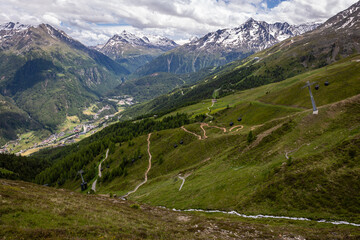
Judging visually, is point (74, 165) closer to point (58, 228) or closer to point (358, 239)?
point (58, 228)

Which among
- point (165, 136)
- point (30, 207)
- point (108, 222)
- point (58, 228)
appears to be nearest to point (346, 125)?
point (108, 222)

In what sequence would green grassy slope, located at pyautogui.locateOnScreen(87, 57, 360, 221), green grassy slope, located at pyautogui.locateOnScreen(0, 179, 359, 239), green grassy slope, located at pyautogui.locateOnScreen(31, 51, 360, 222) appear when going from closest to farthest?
1. green grassy slope, located at pyautogui.locateOnScreen(0, 179, 359, 239)
2. green grassy slope, located at pyautogui.locateOnScreen(87, 57, 360, 221)
3. green grassy slope, located at pyautogui.locateOnScreen(31, 51, 360, 222)

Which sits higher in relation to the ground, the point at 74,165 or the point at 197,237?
the point at 197,237

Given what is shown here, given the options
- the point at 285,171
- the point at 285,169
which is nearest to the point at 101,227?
the point at 285,171

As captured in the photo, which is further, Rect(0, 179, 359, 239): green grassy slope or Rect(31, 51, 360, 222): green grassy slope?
Rect(31, 51, 360, 222): green grassy slope

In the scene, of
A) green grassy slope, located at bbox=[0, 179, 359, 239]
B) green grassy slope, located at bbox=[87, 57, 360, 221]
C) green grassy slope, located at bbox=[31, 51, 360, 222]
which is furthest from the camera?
green grassy slope, located at bbox=[31, 51, 360, 222]

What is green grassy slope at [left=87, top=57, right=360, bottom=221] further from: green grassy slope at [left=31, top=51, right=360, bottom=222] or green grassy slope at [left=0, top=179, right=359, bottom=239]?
green grassy slope at [left=0, top=179, right=359, bottom=239]

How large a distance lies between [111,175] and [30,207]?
9277cm

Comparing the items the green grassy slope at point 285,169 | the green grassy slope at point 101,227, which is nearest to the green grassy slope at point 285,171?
the green grassy slope at point 285,169

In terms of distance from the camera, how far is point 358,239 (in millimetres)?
23688

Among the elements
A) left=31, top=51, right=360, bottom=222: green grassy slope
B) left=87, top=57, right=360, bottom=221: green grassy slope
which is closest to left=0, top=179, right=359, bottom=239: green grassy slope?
left=31, top=51, right=360, bottom=222: green grassy slope

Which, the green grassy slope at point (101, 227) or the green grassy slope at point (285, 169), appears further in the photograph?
the green grassy slope at point (285, 169)

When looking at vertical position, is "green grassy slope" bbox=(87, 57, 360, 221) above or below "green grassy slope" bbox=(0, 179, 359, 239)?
above

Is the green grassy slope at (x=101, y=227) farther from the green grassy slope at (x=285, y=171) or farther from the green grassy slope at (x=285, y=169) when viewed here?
the green grassy slope at (x=285, y=171)
